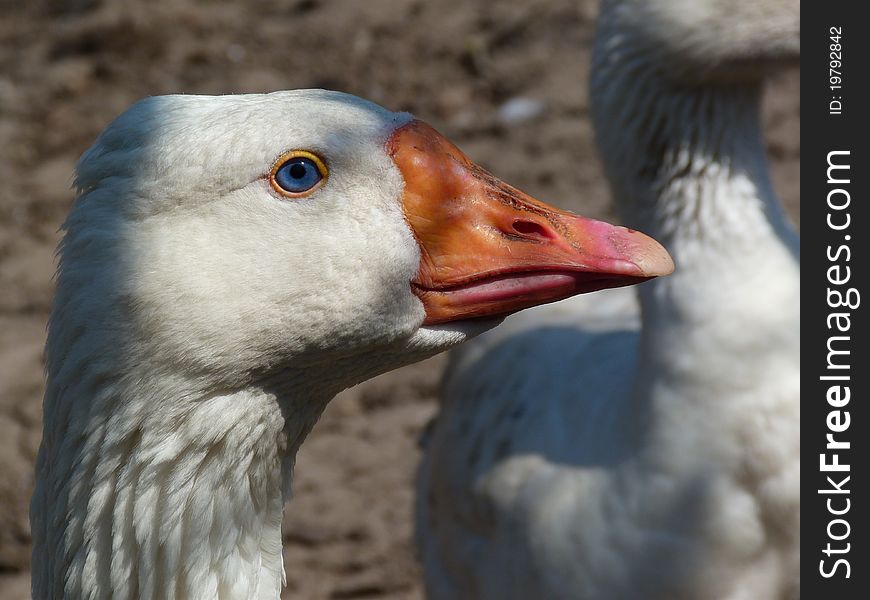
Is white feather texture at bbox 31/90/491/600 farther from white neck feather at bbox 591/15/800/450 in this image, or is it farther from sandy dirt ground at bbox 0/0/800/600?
sandy dirt ground at bbox 0/0/800/600

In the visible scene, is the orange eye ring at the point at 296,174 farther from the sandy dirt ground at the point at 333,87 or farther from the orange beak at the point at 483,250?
the sandy dirt ground at the point at 333,87

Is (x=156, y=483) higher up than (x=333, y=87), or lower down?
lower down

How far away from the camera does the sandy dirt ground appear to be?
4586 mm

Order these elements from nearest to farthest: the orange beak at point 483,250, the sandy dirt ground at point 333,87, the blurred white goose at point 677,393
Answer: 1. the orange beak at point 483,250
2. the blurred white goose at point 677,393
3. the sandy dirt ground at point 333,87

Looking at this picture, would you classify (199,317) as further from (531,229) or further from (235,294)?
(531,229)

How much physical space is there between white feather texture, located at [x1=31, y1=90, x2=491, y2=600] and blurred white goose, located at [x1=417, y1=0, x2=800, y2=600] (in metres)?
1.30

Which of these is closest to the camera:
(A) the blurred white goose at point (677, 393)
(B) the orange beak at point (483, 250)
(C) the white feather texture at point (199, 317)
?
(C) the white feather texture at point (199, 317)

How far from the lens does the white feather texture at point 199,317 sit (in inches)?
70.8

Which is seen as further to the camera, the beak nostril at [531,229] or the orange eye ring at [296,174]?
the beak nostril at [531,229]

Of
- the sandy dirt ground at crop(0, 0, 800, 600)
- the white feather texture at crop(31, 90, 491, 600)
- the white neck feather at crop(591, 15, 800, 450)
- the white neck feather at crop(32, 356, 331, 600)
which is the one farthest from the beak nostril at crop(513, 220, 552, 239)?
the sandy dirt ground at crop(0, 0, 800, 600)

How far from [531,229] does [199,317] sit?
61 cm

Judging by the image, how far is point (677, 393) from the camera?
3.03 m
